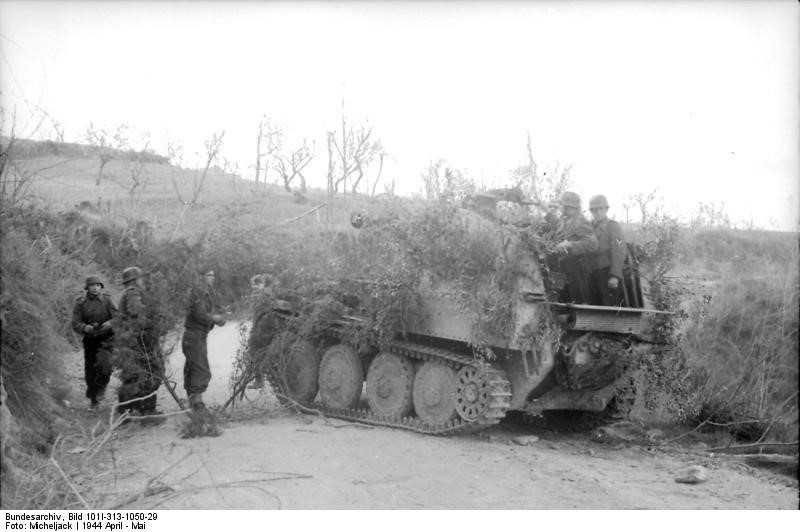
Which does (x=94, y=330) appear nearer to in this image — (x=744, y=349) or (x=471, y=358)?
(x=471, y=358)

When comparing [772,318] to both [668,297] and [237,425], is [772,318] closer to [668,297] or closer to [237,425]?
[668,297]

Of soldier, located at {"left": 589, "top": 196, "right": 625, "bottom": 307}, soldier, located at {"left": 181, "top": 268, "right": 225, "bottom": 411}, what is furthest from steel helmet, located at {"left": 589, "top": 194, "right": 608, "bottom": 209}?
soldier, located at {"left": 181, "top": 268, "right": 225, "bottom": 411}

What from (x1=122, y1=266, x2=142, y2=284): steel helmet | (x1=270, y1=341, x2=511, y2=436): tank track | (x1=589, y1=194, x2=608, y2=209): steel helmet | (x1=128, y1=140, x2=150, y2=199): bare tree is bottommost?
(x1=270, y1=341, x2=511, y2=436): tank track

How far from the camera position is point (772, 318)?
1009cm

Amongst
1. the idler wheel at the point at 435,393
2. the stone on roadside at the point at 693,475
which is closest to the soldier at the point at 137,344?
the idler wheel at the point at 435,393

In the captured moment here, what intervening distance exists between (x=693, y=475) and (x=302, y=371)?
5509 mm

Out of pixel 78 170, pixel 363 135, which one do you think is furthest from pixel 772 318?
pixel 78 170

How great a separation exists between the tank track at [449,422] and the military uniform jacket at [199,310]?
2.15 meters

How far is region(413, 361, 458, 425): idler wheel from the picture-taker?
8984mm

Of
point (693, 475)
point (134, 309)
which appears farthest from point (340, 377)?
point (693, 475)

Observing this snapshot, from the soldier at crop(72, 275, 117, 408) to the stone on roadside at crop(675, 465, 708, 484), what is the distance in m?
7.26

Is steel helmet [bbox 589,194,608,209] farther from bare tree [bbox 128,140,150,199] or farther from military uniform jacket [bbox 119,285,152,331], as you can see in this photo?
bare tree [bbox 128,140,150,199]

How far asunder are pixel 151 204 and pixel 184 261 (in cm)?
2523

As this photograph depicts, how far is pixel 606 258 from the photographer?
335 inches
